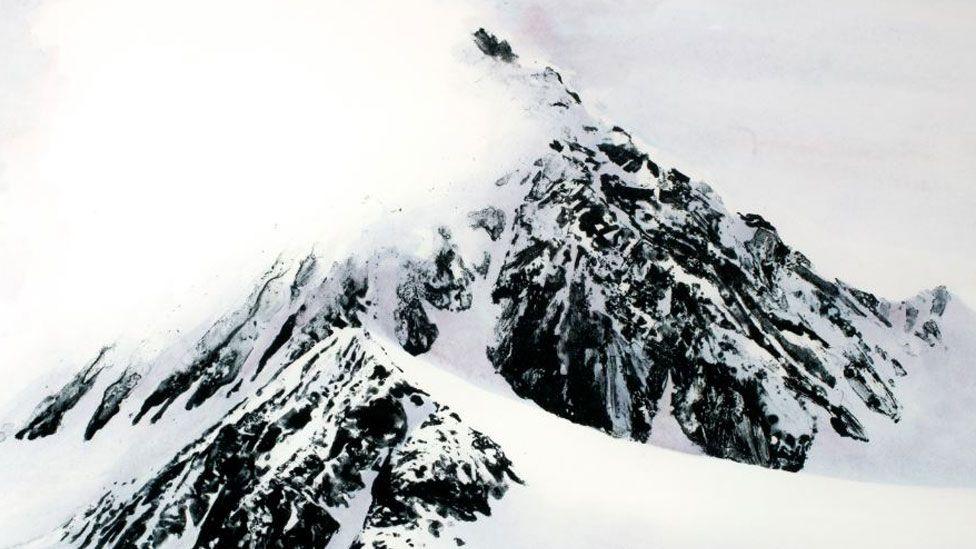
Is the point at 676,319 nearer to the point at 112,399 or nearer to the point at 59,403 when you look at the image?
the point at 112,399

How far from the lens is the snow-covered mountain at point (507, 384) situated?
4294 centimetres

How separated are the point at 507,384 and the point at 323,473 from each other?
44.8ft

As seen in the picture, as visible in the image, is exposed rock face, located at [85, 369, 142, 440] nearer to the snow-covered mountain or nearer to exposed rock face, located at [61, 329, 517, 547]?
the snow-covered mountain

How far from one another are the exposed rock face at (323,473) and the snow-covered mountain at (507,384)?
0.14 meters

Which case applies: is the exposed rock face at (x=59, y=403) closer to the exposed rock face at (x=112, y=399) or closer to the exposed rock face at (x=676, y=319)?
the exposed rock face at (x=112, y=399)

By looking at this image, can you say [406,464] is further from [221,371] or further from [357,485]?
[221,371]

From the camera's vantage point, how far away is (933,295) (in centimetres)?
4172

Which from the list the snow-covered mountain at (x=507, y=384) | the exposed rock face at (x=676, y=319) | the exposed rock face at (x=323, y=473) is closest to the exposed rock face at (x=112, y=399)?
the snow-covered mountain at (x=507, y=384)

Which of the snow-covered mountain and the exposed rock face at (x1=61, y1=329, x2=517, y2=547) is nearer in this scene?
the exposed rock face at (x1=61, y1=329, x2=517, y2=547)

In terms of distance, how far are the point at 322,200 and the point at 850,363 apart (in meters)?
42.8

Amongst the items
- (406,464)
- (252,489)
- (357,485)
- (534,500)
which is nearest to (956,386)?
(534,500)

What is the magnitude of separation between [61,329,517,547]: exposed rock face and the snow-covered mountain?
0.14 meters

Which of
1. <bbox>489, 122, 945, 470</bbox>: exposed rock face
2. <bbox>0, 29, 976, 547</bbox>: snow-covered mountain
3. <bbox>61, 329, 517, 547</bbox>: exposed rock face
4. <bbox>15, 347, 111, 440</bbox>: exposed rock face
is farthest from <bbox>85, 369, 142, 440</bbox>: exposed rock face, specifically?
<bbox>489, 122, 945, 470</bbox>: exposed rock face

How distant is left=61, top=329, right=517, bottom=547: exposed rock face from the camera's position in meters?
42.7
